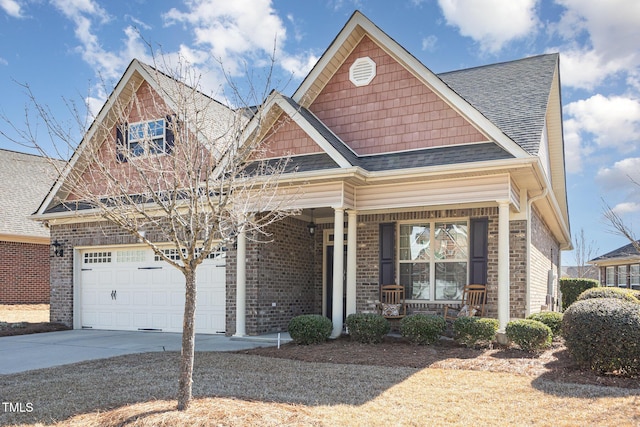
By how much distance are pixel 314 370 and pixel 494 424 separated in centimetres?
314

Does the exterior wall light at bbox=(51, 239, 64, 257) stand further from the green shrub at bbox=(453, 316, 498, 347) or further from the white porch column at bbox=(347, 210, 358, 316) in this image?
the green shrub at bbox=(453, 316, 498, 347)

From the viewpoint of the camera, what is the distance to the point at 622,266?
91.0 ft

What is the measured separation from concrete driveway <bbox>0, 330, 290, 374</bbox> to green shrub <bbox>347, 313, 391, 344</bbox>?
61.0 inches

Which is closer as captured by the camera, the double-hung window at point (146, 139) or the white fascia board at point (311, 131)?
the double-hung window at point (146, 139)

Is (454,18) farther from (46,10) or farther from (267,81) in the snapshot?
(46,10)

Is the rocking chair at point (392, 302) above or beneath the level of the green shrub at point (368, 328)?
above

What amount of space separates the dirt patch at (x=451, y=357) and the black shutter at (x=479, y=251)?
1.48m

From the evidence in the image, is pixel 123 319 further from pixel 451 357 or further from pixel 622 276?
pixel 622 276

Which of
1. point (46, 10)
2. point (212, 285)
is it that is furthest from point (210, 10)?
point (212, 285)

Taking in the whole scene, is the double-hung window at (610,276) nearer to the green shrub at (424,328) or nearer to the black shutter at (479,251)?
the black shutter at (479,251)

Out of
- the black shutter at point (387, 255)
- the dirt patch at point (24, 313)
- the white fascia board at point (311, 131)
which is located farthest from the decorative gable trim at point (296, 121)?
the dirt patch at point (24, 313)

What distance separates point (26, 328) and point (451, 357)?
10.5 metres

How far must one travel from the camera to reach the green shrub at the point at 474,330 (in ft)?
30.8

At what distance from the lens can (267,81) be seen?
7.26 meters
